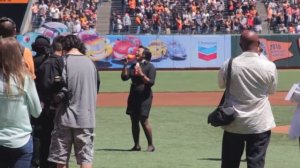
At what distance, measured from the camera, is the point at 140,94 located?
41.0ft

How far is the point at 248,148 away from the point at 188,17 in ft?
114

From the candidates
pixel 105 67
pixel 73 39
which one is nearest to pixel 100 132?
pixel 73 39

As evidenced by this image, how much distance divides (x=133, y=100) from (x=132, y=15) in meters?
30.6

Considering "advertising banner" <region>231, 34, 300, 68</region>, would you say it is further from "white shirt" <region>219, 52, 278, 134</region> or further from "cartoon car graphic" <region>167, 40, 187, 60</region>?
"white shirt" <region>219, 52, 278, 134</region>

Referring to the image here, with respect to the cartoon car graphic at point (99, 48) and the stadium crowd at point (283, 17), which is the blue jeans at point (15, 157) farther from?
the stadium crowd at point (283, 17)

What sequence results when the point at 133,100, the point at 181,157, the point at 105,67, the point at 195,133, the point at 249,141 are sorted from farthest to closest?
the point at 105,67, the point at 195,133, the point at 133,100, the point at 181,157, the point at 249,141

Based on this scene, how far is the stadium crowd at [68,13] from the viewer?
39.5 m

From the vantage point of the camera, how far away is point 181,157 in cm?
1166

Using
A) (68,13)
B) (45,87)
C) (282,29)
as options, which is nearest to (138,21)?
(68,13)

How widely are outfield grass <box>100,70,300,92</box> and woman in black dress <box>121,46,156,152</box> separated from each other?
45.1 feet

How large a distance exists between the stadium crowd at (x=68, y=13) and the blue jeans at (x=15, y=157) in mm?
32670

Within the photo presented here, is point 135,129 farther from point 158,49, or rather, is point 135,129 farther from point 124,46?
point 158,49

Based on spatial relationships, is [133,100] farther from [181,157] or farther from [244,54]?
[244,54]

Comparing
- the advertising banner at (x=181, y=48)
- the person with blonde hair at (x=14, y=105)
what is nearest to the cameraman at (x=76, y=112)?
the person with blonde hair at (x=14, y=105)
